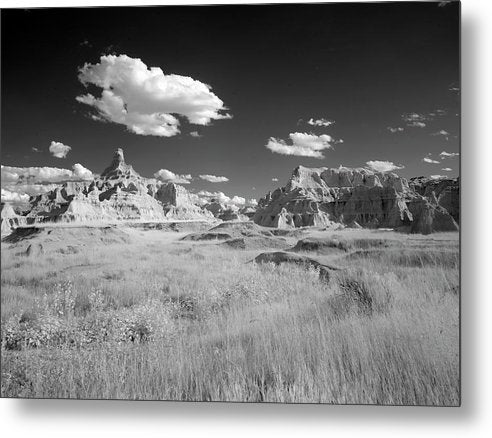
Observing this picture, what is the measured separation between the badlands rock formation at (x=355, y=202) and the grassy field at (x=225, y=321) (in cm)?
13

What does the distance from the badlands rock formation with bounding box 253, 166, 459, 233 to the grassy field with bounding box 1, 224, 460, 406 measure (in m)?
0.13

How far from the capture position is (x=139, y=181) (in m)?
3.63

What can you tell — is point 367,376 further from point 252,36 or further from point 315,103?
point 252,36

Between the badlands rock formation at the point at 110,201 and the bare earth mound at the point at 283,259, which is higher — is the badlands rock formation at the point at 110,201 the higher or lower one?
the higher one

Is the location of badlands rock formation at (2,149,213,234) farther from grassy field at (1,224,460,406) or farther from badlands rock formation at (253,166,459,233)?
badlands rock formation at (253,166,459,233)

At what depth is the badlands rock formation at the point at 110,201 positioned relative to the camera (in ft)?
11.9

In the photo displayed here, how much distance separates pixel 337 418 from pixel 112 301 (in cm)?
212

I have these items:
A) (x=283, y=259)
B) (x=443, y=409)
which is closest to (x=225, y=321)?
(x=283, y=259)

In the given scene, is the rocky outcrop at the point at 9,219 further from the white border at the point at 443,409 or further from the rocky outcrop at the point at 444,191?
the rocky outcrop at the point at 444,191

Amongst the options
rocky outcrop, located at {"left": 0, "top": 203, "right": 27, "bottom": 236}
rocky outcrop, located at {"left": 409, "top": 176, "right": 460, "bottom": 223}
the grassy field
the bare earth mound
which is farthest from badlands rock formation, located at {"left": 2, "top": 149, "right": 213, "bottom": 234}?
rocky outcrop, located at {"left": 409, "top": 176, "right": 460, "bottom": 223}

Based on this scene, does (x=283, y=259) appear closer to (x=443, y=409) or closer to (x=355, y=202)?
(x=355, y=202)

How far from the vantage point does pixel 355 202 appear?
354 cm

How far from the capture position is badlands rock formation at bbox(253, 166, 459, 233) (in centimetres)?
332

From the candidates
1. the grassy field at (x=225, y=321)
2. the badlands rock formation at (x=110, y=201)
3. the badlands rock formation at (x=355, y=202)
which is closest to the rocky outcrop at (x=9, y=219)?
the badlands rock formation at (x=110, y=201)
